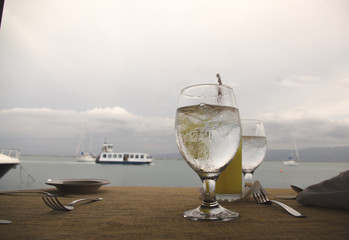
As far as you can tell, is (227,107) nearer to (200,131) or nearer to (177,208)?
(200,131)

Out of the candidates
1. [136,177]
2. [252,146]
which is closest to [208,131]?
[252,146]

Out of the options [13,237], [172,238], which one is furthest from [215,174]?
[13,237]

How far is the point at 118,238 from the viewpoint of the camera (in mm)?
326

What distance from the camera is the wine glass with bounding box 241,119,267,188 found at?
925 mm

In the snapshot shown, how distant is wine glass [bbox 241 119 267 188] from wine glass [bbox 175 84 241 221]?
15.8 inches

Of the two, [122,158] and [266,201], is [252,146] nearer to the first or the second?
[266,201]

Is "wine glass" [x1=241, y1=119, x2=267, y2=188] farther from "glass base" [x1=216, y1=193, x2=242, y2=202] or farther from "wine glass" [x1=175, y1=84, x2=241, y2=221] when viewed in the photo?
"wine glass" [x1=175, y1=84, x2=241, y2=221]

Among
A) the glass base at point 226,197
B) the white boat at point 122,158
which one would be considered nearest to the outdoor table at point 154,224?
the glass base at point 226,197

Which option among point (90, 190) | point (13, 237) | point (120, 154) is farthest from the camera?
point (120, 154)

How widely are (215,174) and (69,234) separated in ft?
0.99

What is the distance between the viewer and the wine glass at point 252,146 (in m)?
0.93

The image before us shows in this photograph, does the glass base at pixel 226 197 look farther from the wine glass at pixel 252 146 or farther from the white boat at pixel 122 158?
the white boat at pixel 122 158

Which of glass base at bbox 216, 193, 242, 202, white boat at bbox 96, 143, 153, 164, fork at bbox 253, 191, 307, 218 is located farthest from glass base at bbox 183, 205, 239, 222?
white boat at bbox 96, 143, 153, 164

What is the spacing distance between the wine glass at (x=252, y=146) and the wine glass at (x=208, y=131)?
1.32 feet
